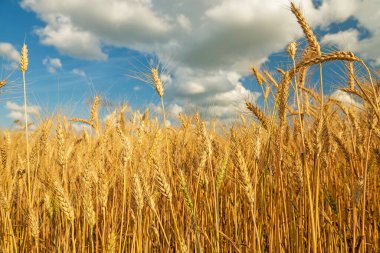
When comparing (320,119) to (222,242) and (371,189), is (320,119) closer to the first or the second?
(222,242)

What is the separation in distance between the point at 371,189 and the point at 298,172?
131cm

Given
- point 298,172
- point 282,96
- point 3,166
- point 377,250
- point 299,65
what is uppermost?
point 299,65

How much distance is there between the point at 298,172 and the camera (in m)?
1.91

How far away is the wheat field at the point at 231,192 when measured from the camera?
66.4 inches

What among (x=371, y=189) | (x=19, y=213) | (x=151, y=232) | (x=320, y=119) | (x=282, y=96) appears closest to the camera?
(x=320, y=119)

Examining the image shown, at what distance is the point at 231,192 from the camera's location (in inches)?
109

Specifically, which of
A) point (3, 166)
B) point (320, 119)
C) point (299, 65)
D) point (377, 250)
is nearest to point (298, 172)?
point (320, 119)

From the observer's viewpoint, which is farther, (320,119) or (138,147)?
(138,147)

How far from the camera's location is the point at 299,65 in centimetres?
176

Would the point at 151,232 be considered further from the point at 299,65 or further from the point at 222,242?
the point at 299,65

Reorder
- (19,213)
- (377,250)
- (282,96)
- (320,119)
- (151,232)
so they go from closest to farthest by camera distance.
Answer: (320,119), (282,96), (377,250), (151,232), (19,213)

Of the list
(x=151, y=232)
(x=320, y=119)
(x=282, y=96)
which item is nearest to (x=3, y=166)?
(x=151, y=232)

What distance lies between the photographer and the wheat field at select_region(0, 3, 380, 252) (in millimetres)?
1686

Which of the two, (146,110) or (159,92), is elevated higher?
(146,110)
